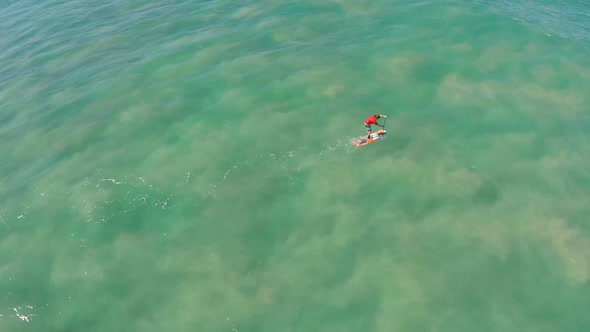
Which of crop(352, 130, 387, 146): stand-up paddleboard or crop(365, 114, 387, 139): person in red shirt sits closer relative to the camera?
crop(365, 114, 387, 139): person in red shirt

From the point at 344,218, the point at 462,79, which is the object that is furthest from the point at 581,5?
the point at 344,218

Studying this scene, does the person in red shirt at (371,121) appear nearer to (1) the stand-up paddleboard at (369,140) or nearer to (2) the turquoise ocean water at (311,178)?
(1) the stand-up paddleboard at (369,140)

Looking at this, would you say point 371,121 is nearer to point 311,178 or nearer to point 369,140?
point 369,140

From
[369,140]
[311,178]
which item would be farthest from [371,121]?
[311,178]

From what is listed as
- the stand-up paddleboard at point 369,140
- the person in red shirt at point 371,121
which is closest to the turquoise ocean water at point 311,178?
the stand-up paddleboard at point 369,140

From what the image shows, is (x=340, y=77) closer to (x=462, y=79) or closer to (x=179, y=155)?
(x=462, y=79)

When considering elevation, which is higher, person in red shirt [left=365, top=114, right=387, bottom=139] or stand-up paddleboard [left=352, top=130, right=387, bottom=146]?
person in red shirt [left=365, top=114, right=387, bottom=139]

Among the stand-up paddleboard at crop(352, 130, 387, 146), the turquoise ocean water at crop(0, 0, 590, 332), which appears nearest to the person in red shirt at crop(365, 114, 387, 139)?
the stand-up paddleboard at crop(352, 130, 387, 146)

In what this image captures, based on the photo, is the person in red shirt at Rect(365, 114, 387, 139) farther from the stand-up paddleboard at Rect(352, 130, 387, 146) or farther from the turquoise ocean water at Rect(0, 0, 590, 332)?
the turquoise ocean water at Rect(0, 0, 590, 332)
